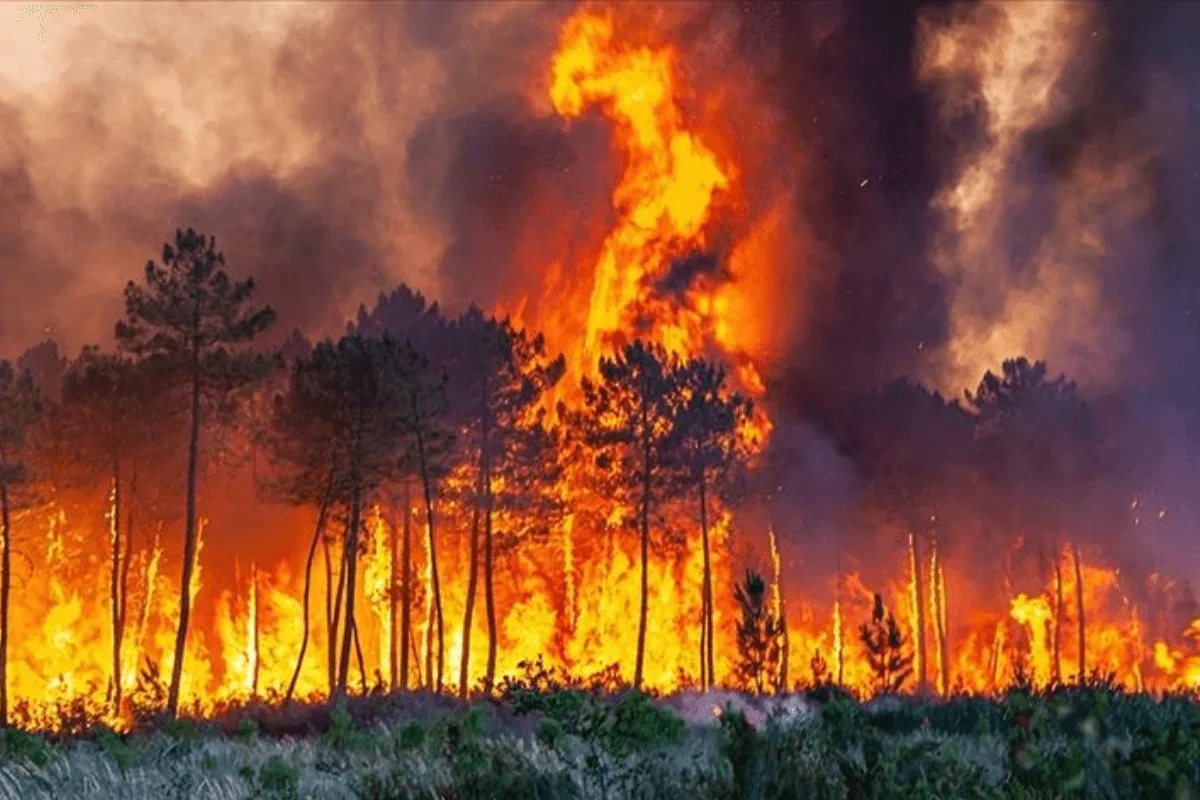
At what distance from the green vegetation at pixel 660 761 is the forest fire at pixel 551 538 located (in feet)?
93.0

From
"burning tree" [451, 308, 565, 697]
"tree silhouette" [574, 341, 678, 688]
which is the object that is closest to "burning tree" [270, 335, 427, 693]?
"burning tree" [451, 308, 565, 697]

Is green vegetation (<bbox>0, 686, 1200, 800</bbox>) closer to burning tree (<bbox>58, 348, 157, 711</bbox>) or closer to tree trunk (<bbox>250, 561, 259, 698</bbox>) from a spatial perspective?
burning tree (<bbox>58, 348, 157, 711</bbox>)

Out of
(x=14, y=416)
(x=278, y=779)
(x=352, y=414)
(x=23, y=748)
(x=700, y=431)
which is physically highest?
(x=700, y=431)

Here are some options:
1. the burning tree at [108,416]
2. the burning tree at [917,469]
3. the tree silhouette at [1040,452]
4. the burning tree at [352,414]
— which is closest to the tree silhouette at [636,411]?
the burning tree at [352,414]

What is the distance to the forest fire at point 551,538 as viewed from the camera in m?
43.3

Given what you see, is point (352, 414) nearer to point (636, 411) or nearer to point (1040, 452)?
point (636, 411)

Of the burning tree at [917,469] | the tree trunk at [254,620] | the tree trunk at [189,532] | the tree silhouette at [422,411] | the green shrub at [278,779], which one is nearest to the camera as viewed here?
the green shrub at [278,779]

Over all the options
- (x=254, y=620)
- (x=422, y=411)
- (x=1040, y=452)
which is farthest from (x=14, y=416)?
(x=1040, y=452)

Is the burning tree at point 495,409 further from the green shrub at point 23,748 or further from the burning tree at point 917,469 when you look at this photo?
the green shrub at point 23,748

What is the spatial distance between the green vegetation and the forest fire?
93.0 ft

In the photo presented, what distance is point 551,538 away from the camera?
182 feet

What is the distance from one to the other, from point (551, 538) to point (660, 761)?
4836cm

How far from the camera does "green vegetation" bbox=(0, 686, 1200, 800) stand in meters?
5.14

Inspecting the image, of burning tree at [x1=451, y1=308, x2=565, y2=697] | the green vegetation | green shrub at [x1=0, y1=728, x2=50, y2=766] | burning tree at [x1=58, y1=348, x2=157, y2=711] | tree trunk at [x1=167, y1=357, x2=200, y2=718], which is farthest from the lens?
burning tree at [x1=58, y1=348, x2=157, y2=711]
